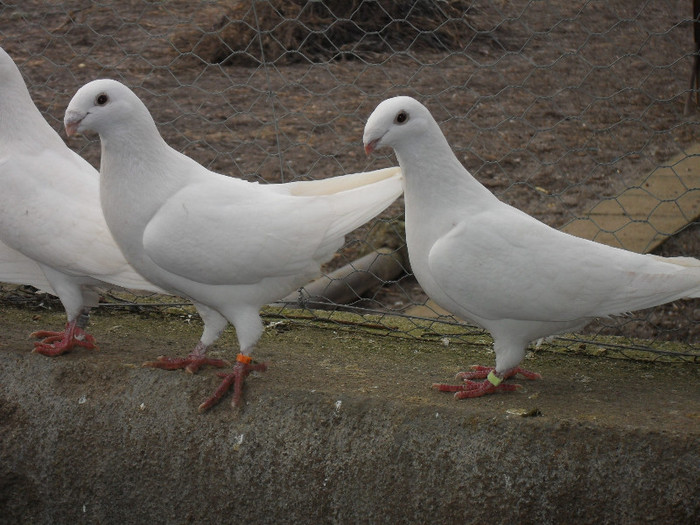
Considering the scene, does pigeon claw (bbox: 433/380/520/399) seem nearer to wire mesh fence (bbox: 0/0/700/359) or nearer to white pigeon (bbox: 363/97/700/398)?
white pigeon (bbox: 363/97/700/398)

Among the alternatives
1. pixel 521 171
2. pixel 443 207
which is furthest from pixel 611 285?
pixel 521 171

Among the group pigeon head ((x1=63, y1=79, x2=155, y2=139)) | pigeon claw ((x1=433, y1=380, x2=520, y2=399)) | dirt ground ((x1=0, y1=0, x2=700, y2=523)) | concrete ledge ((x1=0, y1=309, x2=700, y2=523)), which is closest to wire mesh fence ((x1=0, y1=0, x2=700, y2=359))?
dirt ground ((x1=0, y1=0, x2=700, y2=523))

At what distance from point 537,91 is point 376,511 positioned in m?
4.08

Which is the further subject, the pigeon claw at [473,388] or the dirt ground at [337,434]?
the pigeon claw at [473,388]

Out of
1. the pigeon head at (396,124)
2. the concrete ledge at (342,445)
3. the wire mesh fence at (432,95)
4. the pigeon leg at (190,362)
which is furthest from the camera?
the wire mesh fence at (432,95)

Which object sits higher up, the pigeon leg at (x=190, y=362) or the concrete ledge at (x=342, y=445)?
the pigeon leg at (x=190, y=362)

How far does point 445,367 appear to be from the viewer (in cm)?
312

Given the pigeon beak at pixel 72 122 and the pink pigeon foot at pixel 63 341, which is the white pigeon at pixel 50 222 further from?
the pigeon beak at pixel 72 122

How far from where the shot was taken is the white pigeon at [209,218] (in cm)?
263

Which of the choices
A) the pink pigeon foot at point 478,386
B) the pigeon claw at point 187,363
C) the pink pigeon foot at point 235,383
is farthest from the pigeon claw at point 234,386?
the pink pigeon foot at point 478,386

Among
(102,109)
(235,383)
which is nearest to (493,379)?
(235,383)

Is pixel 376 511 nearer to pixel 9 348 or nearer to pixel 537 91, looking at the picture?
pixel 9 348

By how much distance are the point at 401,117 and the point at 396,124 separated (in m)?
0.02

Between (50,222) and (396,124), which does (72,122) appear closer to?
(50,222)
